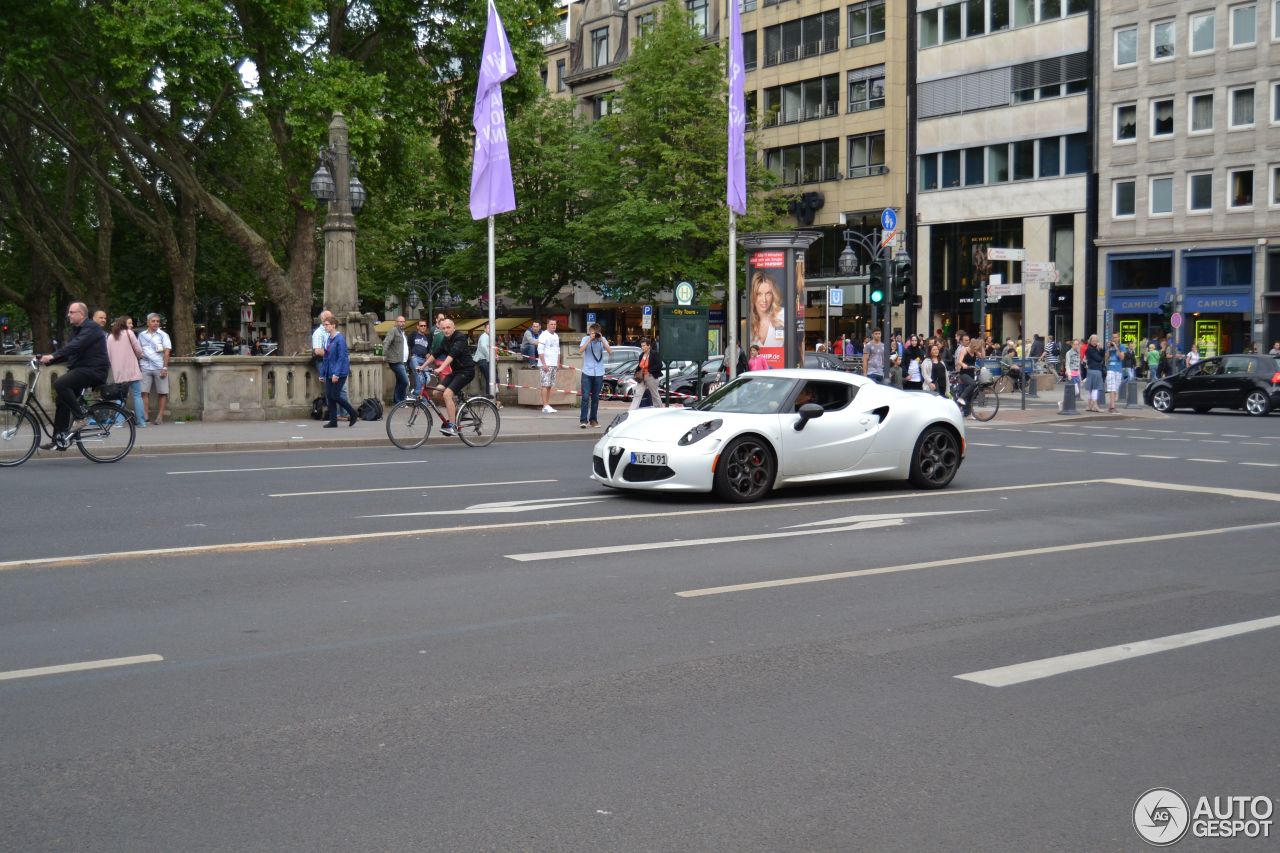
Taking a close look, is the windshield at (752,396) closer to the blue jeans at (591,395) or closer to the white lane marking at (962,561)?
the white lane marking at (962,561)

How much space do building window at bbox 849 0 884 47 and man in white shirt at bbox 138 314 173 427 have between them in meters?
45.6

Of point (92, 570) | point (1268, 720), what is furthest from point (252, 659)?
point (1268, 720)

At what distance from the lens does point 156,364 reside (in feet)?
76.1

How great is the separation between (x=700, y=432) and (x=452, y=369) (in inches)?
306

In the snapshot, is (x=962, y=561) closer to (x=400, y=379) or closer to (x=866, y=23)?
(x=400, y=379)

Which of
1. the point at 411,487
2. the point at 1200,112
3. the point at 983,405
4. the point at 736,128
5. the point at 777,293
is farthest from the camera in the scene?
the point at 1200,112

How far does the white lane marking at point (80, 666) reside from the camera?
6078 millimetres

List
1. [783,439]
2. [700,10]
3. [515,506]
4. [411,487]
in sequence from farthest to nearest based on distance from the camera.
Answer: [700,10] < [411,487] < [783,439] < [515,506]

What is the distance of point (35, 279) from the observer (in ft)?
160

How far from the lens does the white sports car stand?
12898mm

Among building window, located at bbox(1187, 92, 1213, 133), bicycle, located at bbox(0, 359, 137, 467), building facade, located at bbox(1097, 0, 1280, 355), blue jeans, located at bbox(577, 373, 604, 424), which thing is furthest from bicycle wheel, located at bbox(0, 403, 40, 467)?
building window, located at bbox(1187, 92, 1213, 133)

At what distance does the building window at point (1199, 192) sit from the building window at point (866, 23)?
15586mm

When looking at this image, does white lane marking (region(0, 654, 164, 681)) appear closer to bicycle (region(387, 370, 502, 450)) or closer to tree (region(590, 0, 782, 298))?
bicycle (region(387, 370, 502, 450))

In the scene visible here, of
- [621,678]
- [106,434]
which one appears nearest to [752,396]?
[621,678]
